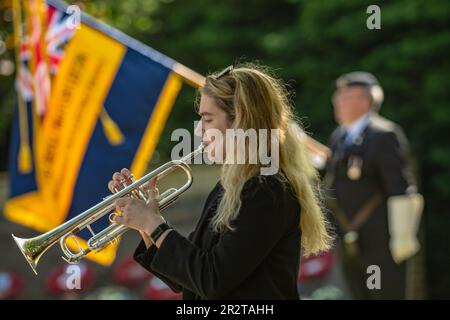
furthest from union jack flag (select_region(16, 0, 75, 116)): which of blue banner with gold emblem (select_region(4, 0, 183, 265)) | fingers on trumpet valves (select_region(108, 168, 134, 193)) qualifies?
fingers on trumpet valves (select_region(108, 168, 134, 193))

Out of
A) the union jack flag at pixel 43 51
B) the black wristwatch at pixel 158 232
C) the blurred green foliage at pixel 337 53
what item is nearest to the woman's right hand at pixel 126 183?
the black wristwatch at pixel 158 232

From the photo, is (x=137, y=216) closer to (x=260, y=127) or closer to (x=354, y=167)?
(x=260, y=127)

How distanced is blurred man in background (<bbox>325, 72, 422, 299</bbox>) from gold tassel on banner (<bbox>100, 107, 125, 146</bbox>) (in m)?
1.75

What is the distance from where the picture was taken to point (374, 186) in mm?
6930

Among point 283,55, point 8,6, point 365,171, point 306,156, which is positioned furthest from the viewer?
point 283,55

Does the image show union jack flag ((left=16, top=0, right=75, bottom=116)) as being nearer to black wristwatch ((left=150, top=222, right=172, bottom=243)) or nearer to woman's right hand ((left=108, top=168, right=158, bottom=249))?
woman's right hand ((left=108, top=168, right=158, bottom=249))

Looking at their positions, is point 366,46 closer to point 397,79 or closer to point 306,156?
point 397,79

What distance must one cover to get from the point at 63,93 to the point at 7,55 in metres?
4.65

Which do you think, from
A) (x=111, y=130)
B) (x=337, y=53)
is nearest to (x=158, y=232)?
(x=111, y=130)

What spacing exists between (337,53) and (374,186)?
4724 mm

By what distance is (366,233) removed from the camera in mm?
7004

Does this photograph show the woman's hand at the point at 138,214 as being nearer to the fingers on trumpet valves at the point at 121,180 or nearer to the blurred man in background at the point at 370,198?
the fingers on trumpet valves at the point at 121,180

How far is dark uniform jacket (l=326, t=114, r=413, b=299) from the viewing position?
6.76 meters
